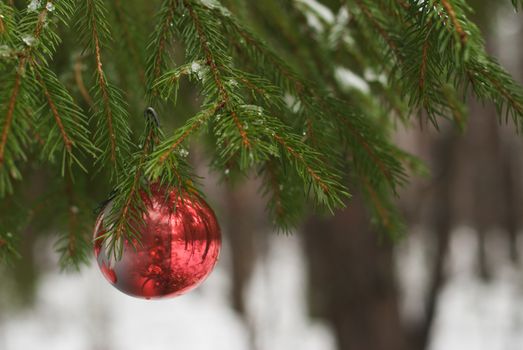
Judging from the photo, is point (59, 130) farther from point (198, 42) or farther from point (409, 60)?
point (409, 60)

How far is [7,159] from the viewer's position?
2.35 feet

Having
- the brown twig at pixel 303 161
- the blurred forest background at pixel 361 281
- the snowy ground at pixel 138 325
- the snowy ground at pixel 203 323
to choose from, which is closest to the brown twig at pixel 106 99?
the brown twig at pixel 303 161

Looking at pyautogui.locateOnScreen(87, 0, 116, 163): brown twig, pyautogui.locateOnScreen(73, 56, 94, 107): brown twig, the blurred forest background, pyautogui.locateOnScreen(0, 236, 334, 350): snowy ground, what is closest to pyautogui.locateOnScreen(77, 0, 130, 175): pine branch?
pyautogui.locateOnScreen(87, 0, 116, 163): brown twig

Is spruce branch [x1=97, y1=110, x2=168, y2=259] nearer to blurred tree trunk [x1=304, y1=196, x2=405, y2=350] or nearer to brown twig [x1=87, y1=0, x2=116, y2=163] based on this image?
brown twig [x1=87, y1=0, x2=116, y2=163]

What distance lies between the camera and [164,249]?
3.00 ft

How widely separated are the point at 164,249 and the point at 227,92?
0.28 metres

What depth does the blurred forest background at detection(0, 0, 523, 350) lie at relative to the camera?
381cm

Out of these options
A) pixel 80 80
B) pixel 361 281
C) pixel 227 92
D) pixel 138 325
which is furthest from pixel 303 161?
pixel 138 325

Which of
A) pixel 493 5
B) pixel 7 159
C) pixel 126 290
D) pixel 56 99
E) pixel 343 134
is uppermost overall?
pixel 493 5

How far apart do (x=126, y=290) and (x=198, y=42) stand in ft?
1.47

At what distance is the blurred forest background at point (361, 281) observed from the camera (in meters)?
3.81

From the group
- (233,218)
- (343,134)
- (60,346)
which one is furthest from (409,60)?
(60,346)

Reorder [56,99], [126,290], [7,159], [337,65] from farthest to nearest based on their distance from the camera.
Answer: [337,65] < [126,290] < [56,99] < [7,159]

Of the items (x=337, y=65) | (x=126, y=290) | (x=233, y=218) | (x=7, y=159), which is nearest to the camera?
(x=7, y=159)
